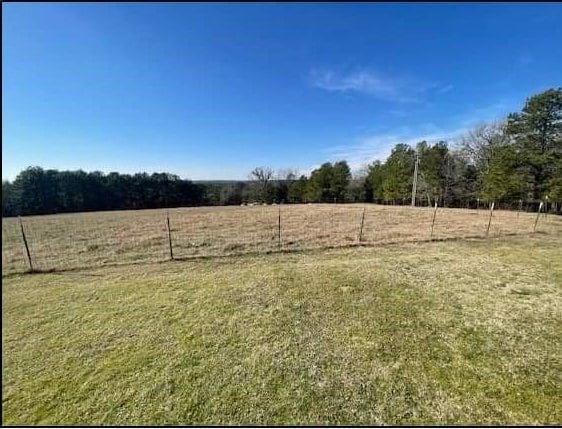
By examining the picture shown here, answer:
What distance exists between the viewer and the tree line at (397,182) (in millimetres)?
19781

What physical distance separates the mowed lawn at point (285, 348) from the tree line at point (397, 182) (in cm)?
178

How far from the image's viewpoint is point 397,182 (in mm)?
35375

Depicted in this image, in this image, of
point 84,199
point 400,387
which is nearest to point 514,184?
point 400,387

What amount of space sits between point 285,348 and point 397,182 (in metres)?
35.5

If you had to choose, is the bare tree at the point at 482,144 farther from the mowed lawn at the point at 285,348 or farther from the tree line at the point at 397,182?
the mowed lawn at the point at 285,348

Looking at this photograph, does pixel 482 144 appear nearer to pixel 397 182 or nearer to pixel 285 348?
pixel 397 182

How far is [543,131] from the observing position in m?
21.4

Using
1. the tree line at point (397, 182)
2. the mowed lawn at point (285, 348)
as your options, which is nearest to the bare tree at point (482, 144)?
the tree line at point (397, 182)

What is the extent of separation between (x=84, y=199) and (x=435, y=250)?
101 ft

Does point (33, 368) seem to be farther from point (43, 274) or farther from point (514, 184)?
point (514, 184)

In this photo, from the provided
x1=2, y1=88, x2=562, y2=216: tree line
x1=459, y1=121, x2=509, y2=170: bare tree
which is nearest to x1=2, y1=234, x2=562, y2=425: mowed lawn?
x1=2, y1=88, x2=562, y2=216: tree line

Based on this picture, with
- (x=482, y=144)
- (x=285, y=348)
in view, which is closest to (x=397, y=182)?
(x=482, y=144)

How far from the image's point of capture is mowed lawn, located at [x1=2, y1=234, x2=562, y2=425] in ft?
8.20

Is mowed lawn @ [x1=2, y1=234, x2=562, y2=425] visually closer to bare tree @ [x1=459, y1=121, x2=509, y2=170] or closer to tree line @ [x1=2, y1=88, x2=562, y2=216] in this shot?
tree line @ [x1=2, y1=88, x2=562, y2=216]
